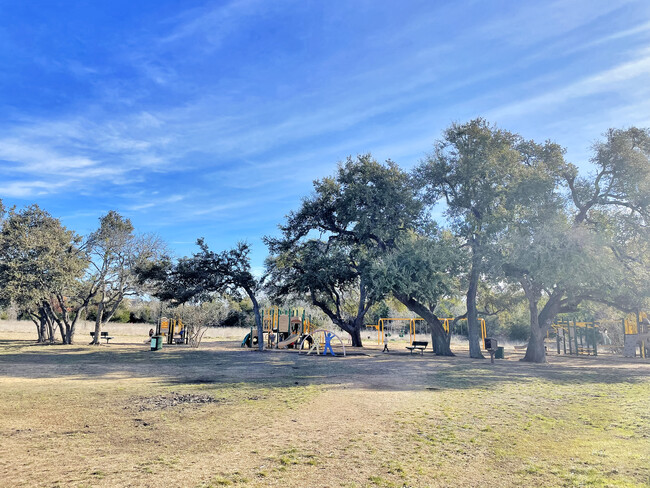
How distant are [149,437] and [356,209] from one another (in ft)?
61.4

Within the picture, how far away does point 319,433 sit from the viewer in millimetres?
6781

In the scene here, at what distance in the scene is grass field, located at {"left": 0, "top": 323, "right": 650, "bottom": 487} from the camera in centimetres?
492

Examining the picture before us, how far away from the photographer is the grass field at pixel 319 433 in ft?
16.1

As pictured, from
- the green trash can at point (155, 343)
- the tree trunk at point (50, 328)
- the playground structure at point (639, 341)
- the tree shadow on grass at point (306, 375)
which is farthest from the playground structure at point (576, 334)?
the tree trunk at point (50, 328)

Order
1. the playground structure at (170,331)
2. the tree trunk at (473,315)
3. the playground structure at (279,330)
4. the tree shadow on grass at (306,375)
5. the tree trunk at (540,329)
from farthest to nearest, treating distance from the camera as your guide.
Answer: the playground structure at (170,331) → the playground structure at (279,330) → the tree trunk at (473,315) → the tree trunk at (540,329) → the tree shadow on grass at (306,375)

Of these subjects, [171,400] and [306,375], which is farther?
[306,375]

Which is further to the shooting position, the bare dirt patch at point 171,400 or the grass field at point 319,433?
the bare dirt patch at point 171,400

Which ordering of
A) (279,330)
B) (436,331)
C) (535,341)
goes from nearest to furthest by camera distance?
(535,341)
(436,331)
(279,330)

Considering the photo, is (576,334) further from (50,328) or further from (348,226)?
(50,328)

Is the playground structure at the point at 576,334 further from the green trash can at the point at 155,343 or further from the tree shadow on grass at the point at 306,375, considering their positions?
the green trash can at the point at 155,343

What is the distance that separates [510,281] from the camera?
77.2ft

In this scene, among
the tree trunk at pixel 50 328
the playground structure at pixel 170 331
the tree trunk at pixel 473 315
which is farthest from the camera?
the playground structure at pixel 170 331

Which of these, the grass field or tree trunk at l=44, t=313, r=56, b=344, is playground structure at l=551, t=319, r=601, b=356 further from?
tree trunk at l=44, t=313, r=56, b=344

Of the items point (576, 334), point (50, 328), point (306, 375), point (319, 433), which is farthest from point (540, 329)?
point (50, 328)
